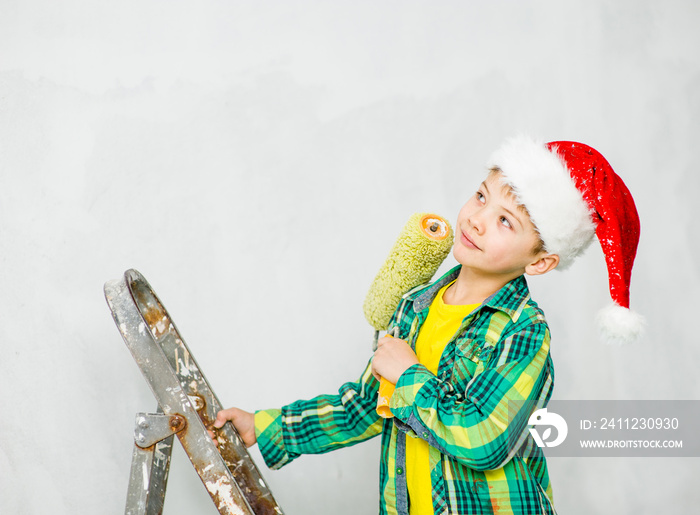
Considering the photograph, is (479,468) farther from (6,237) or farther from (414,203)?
(6,237)

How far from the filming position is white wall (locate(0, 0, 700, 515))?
1420 millimetres

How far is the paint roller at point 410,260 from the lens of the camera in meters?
1.16

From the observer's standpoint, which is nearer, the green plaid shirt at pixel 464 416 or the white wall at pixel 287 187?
the green plaid shirt at pixel 464 416

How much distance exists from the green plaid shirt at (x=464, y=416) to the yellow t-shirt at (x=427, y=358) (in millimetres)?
16

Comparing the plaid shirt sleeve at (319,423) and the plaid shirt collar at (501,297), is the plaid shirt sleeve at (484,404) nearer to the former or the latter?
the plaid shirt collar at (501,297)

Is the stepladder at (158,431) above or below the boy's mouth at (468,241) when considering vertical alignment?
below

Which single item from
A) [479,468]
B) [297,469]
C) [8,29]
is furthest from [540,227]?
[8,29]

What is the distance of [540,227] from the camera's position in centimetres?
112

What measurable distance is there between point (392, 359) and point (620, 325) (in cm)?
37

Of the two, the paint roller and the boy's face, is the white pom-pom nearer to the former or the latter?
the boy's face

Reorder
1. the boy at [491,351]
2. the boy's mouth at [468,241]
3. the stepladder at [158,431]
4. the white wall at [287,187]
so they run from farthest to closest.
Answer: the white wall at [287,187] → the boy's mouth at [468,241] → the boy at [491,351] → the stepladder at [158,431]

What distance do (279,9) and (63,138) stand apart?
559mm

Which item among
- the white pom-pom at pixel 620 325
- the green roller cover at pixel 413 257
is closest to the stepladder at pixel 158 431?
the green roller cover at pixel 413 257

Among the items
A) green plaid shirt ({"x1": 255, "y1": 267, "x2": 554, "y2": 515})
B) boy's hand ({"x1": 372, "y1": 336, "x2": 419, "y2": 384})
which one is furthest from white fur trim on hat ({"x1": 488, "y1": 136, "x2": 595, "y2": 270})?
boy's hand ({"x1": 372, "y1": 336, "x2": 419, "y2": 384})
